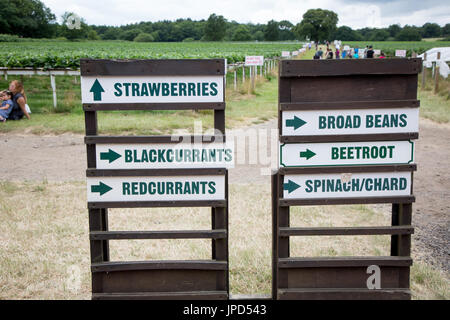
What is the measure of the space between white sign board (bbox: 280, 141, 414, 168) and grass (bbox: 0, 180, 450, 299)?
127 centimetres

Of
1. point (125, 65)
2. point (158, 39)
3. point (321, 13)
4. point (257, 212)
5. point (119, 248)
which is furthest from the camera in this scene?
point (321, 13)

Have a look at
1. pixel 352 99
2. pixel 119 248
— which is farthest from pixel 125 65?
pixel 119 248

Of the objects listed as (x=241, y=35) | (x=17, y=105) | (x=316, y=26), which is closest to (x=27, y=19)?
(x=241, y=35)

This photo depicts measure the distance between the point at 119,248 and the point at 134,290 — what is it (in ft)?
4.89

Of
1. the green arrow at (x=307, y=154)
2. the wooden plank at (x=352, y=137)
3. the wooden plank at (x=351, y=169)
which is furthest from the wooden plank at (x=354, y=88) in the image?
the wooden plank at (x=351, y=169)

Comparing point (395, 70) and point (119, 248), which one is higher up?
point (395, 70)

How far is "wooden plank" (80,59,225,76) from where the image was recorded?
2986mm

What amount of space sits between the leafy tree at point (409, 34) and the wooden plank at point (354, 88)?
142m

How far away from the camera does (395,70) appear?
3.00 meters

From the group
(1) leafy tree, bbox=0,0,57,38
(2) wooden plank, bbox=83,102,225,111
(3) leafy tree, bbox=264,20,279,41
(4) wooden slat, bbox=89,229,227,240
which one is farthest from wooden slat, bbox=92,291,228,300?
(3) leafy tree, bbox=264,20,279,41

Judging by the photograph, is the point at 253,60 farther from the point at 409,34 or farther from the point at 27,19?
the point at 409,34

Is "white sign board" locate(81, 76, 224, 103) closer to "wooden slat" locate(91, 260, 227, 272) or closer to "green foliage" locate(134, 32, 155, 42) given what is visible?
"wooden slat" locate(91, 260, 227, 272)

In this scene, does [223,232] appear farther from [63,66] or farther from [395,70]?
[63,66]

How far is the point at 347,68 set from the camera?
2.99 meters
